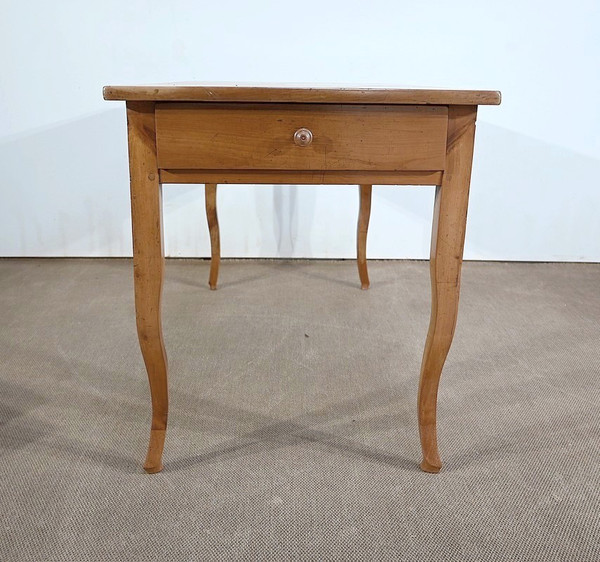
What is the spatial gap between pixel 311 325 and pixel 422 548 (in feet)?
3.33

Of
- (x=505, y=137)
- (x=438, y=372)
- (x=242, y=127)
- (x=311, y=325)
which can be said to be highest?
(x=242, y=127)

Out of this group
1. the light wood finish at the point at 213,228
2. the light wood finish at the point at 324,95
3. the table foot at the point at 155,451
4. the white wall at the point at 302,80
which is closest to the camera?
the light wood finish at the point at 324,95

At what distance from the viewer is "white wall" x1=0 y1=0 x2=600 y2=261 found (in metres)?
2.54

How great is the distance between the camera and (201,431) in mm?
1489

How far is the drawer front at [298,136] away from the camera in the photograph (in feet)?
3.81

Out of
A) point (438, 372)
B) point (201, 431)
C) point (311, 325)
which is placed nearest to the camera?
point (438, 372)

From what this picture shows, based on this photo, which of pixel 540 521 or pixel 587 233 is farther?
pixel 587 233

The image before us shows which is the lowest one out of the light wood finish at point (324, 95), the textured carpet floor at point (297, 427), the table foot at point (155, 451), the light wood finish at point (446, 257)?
the textured carpet floor at point (297, 427)

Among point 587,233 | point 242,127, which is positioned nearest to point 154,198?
point 242,127

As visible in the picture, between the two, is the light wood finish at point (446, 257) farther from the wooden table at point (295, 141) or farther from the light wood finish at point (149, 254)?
the light wood finish at point (149, 254)

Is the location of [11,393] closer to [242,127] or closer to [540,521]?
[242,127]

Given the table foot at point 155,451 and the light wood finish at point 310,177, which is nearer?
the light wood finish at point 310,177

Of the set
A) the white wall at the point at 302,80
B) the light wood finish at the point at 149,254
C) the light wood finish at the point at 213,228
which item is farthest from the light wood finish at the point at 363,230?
the light wood finish at the point at 149,254

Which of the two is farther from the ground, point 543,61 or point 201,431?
point 543,61
